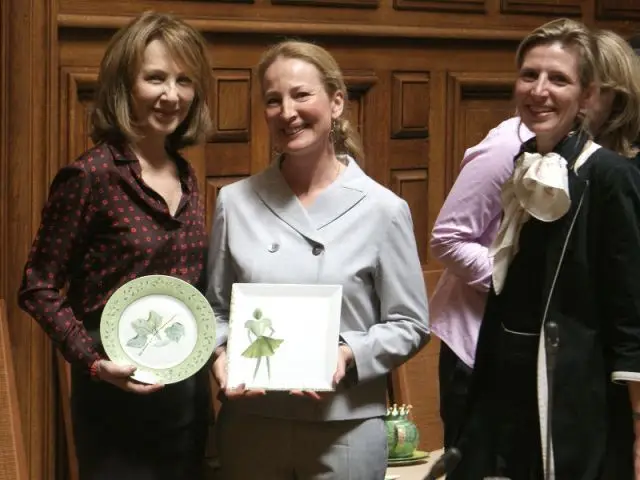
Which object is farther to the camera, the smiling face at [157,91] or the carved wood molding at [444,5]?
the carved wood molding at [444,5]

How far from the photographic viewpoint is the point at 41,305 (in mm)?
2416

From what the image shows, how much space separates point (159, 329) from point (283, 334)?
240mm

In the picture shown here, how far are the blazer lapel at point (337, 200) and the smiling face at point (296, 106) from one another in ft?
0.28

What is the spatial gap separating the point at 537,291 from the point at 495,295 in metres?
0.10

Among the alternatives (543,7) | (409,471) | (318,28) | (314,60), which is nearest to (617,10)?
(543,7)

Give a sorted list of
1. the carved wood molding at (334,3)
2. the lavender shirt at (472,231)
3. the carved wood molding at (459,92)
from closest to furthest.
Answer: the lavender shirt at (472,231)
the carved wood molding at (334,3)
the carved wood molding at (459,92)

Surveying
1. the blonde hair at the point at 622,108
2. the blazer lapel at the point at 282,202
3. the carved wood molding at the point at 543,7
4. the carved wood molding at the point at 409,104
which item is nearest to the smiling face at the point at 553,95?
the blonde hair at the point at 622,108

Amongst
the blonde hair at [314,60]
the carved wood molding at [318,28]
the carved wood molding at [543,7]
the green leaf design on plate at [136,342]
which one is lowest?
the green leaf design on plate at [136,342]

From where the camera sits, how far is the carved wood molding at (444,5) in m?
4.00

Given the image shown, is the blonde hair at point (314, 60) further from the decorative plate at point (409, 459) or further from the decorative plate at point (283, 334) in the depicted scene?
the decorative plate at point (409, 459)

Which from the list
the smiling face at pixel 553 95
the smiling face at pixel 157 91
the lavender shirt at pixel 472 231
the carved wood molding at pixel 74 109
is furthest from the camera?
the carved wood molding at pixel 74 109

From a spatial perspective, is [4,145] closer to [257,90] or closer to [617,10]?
[257,90]

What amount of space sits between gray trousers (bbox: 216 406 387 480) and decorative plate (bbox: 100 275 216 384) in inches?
5.8

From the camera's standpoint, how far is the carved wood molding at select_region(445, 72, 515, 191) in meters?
4.19
